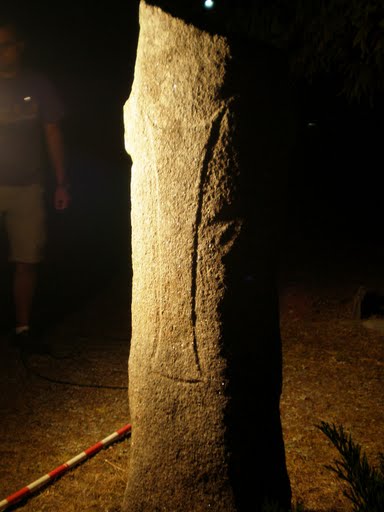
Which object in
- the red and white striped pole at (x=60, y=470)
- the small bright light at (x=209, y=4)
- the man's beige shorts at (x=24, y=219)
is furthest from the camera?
the man's beige shorts at (x=24, y=219)

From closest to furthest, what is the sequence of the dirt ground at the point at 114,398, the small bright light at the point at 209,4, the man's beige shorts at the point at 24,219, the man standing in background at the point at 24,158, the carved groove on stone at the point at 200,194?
the carved groove on stone at the point at 200,194
the small bright light at the point at 209,4
the dirt ground at the point at 114,398
the man standing in background at the point at 24,158
the man's beige shorts at the point at 24,219

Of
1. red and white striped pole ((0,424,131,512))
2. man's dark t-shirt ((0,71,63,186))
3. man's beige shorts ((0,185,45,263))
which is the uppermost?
man's dark t-shirt ((0,71,63,186))

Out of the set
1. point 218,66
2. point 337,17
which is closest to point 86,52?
point 337,17

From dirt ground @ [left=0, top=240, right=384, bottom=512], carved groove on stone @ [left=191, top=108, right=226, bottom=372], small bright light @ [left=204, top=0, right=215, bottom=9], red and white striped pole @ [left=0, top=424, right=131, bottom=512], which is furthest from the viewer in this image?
dirt ground @ [left=0, top=240, right=384, bottom=512]

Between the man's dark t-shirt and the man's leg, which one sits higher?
the man's dark t-shirt

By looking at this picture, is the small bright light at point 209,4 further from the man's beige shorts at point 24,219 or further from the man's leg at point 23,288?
the man's leg at point 23,288

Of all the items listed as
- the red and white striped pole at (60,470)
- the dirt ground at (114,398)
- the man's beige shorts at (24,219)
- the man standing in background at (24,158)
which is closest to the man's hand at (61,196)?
the man standing in background at (24,158)

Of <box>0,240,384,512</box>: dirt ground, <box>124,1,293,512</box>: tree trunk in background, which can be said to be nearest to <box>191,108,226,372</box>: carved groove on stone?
<box>124,1,293,512</box>: tree trunk in background

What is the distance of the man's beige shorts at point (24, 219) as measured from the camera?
3455mm

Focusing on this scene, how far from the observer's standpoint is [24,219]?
3.47 meters

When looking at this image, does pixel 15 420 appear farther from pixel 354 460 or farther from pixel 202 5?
pixel 202 5

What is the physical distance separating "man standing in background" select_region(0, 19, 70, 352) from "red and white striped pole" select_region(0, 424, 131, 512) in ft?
4.31

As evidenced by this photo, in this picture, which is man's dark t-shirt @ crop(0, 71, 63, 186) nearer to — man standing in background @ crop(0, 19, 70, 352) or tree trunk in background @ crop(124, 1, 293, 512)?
man standing in background @ crop(0, 19, 70, 352)

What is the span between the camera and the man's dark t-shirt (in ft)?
10.9
